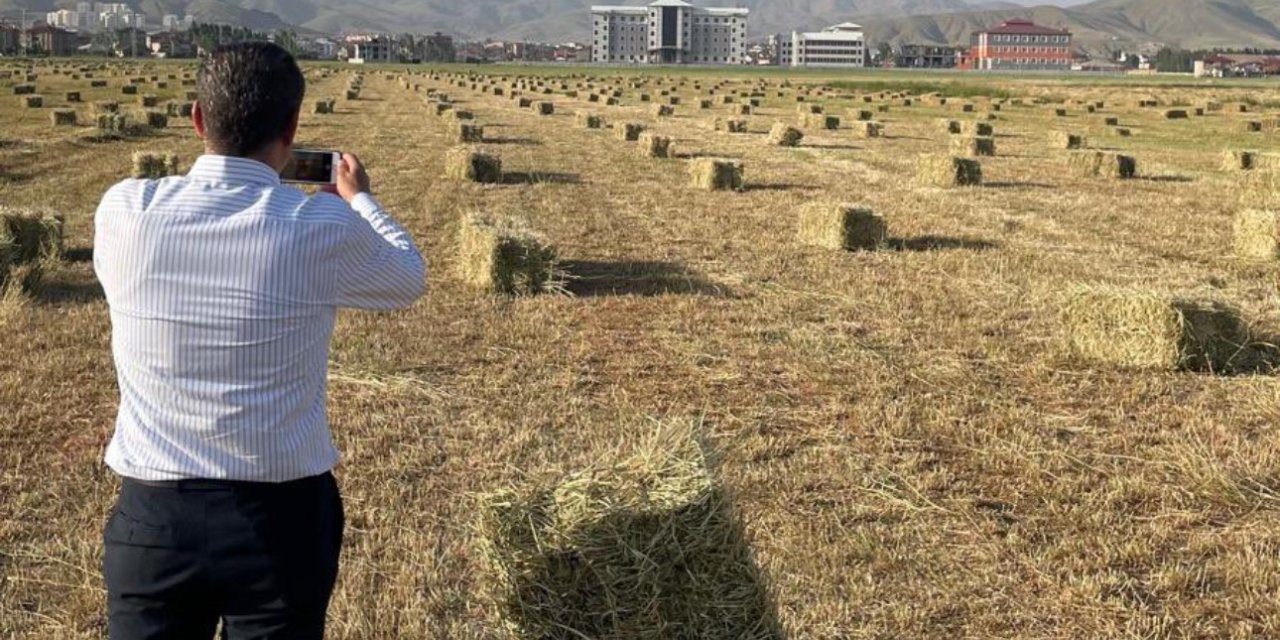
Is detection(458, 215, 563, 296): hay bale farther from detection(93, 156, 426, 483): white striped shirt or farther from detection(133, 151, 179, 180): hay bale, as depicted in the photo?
detection(133, 151, 179, 180): hay bale

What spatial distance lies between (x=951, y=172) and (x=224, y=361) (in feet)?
74.2

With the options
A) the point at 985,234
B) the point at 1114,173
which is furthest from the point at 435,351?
the point at 1114,173

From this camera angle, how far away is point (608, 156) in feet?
96.6

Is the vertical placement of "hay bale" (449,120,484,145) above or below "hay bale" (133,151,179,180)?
above

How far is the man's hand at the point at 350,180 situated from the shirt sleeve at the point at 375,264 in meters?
0.03

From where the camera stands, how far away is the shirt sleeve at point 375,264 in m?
3.35

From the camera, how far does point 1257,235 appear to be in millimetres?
15836

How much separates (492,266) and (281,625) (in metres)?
9.97

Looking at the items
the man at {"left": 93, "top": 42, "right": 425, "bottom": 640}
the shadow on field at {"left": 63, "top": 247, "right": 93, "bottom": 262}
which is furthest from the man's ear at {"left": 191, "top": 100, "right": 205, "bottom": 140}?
the shadow on field at {"left": 63, "top": 247, "right": 93, "bottom": 262}

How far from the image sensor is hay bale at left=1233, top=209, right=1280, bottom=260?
616 inches

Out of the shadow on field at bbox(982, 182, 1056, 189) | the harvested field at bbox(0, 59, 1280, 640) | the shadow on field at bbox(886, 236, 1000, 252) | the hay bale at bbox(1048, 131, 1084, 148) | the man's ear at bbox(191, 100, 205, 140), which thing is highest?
the hay bale at bbox(1048, 131, 1084, 148)

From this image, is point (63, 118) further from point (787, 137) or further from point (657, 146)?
point (787, 137)

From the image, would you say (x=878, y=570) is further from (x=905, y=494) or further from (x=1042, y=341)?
(x=1042, y=341)

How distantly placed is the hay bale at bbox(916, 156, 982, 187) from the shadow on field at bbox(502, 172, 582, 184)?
24.0 feet
